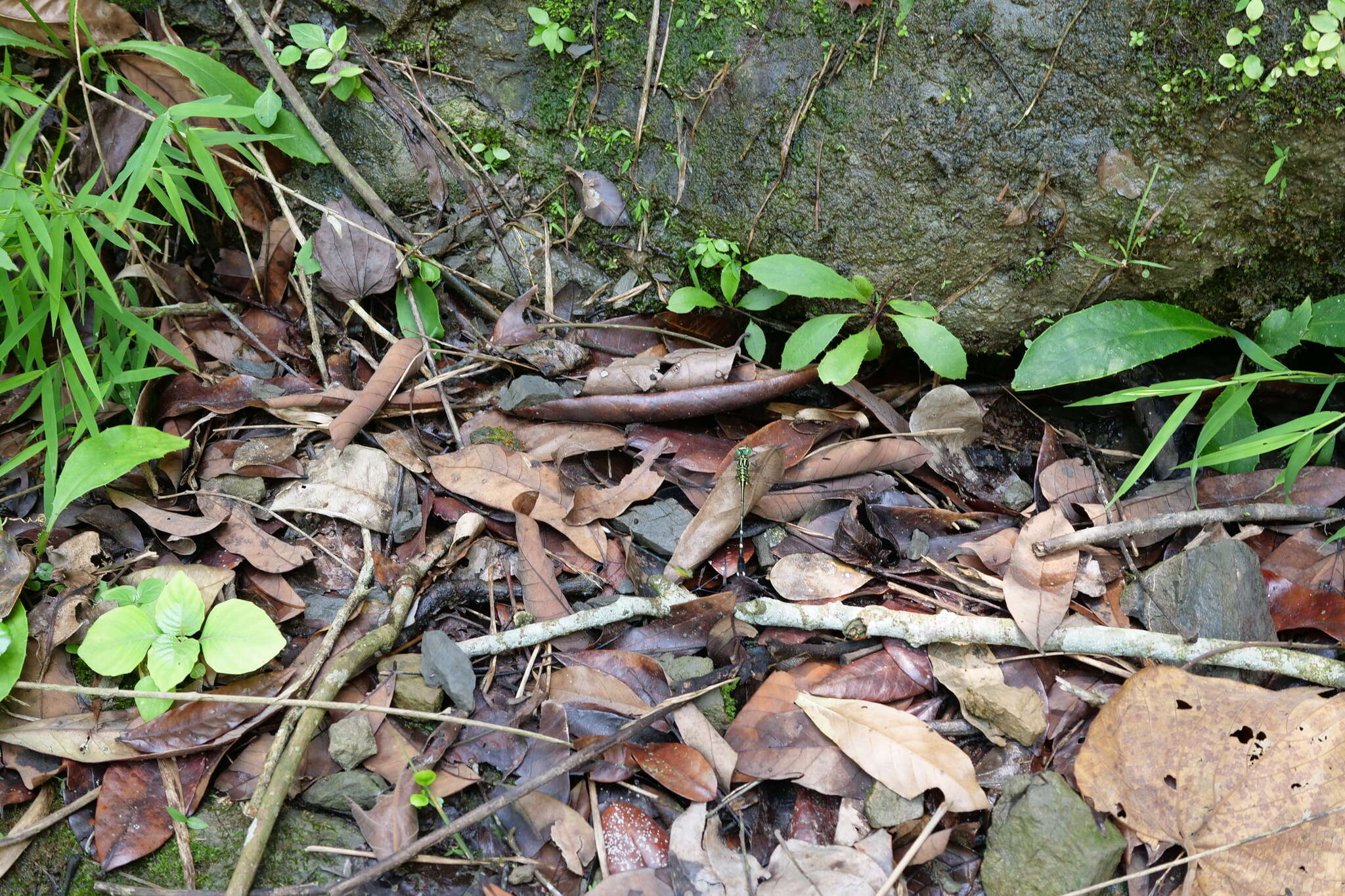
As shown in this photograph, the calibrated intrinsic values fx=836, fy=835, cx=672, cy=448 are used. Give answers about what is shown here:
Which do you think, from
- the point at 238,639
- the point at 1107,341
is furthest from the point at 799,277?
the point at 238,639

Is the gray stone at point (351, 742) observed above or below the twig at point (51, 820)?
above

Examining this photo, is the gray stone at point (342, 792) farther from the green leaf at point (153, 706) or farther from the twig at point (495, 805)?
the green leaf at point (153, 706)

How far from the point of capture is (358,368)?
8.89ft

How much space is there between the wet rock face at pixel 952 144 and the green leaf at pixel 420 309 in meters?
0.35

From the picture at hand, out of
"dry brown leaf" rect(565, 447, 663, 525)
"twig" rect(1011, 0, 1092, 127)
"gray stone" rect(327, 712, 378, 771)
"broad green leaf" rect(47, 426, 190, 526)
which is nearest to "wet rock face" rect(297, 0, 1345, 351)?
"twig" rect(1011, 0, 1092, 127)

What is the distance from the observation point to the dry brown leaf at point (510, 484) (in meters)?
2.32

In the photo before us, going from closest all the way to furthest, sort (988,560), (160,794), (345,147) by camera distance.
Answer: (160,794), (988,560), (345,147)

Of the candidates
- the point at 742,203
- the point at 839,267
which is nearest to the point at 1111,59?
the point at 839,267

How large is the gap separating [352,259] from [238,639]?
126 centimetres

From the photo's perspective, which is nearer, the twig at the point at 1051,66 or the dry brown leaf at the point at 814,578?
the dry brown leaf at the point at 814,578

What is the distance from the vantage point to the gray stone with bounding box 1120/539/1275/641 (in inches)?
81.9

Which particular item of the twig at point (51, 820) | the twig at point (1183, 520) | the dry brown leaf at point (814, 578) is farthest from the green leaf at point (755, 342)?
the twig at point (51, 820)

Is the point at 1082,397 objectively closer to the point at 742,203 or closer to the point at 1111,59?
the point at 1111,59

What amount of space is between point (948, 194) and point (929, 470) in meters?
0.83
